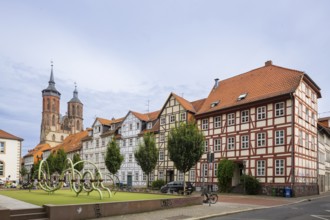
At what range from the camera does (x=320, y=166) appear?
4344 centimetres

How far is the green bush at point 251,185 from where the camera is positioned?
116ft

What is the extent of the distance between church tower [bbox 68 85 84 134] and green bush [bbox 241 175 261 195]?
12578cm

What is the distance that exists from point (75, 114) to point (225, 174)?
125 meters

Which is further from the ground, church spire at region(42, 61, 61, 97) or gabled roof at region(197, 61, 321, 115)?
church spire at region(42, 61, 61, 97)

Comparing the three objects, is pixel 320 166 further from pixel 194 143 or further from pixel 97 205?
pixel 97 205

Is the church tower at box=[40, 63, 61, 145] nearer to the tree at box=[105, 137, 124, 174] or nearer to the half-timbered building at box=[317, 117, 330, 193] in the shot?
the tree at box=[105, 137, 124, 174]

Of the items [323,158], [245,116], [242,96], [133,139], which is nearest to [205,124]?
[242,96]

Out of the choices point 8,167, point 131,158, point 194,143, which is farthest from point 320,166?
point 8,167

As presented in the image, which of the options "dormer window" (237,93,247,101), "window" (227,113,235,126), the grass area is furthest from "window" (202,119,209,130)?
the grass area

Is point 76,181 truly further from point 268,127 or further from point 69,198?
point 268,127

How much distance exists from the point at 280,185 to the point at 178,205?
18025 mm

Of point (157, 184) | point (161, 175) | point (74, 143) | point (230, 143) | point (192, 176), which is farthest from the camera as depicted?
point (74, 143)

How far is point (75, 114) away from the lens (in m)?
155

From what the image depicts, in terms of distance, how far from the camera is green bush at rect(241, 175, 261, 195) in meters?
35.4
